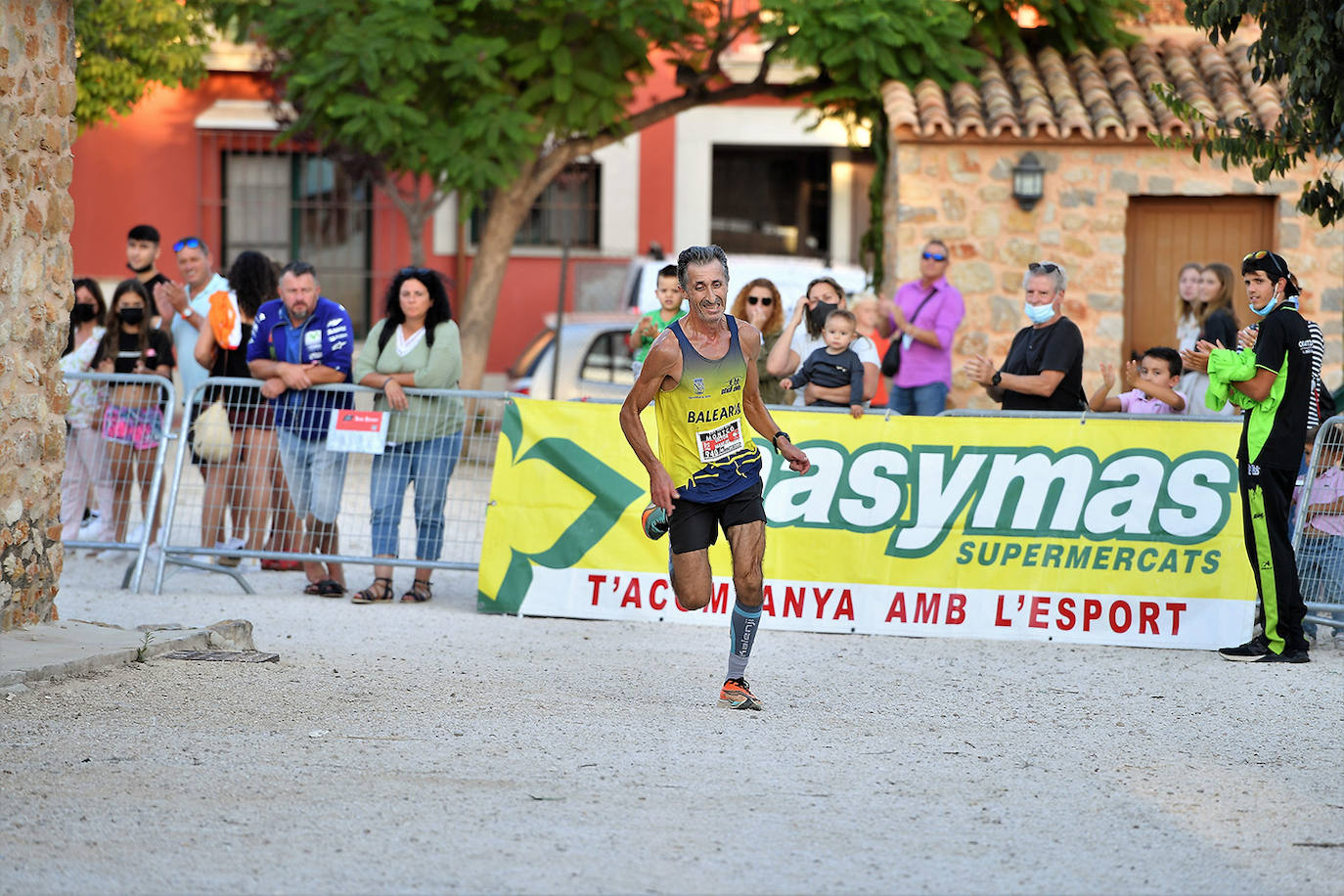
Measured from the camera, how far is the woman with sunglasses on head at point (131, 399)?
10.7 m

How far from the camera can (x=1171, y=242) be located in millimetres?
15023

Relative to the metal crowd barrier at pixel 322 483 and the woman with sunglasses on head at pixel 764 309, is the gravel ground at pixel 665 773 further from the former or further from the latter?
the woman with sunglasses on head at pixel 764 309

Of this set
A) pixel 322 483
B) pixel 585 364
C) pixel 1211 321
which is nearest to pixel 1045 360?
pixel 1211 321

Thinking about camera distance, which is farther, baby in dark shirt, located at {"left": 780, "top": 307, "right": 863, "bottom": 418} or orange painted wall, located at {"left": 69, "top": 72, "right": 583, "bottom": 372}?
orange painted wall, located at {"left": 69, "top": 72, "right": 583, "bottom": 372}

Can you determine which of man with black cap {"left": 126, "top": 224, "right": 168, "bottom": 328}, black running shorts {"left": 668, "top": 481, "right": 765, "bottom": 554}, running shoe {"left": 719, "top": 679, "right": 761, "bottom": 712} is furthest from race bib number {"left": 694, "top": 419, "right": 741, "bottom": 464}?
man with black cap {"left": 126, "top": 224, "right": 168, "bottom": 328}

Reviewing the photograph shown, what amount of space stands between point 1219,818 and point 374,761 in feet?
9.50

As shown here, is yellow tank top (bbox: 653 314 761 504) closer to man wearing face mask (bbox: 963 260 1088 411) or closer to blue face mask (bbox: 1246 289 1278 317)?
man wearing face mask (bbox: 963 260 1088 411)

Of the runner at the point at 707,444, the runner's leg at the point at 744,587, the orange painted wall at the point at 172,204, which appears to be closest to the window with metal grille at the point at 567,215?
the orange painted wall at the point at 172,204

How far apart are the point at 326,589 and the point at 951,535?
3.88m

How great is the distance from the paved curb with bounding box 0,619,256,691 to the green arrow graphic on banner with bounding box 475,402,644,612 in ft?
6.07

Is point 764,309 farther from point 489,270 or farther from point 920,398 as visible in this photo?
point 489,270

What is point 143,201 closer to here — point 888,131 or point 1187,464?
point 888,131

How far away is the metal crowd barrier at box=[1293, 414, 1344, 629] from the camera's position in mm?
9078

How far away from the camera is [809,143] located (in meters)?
25.2
